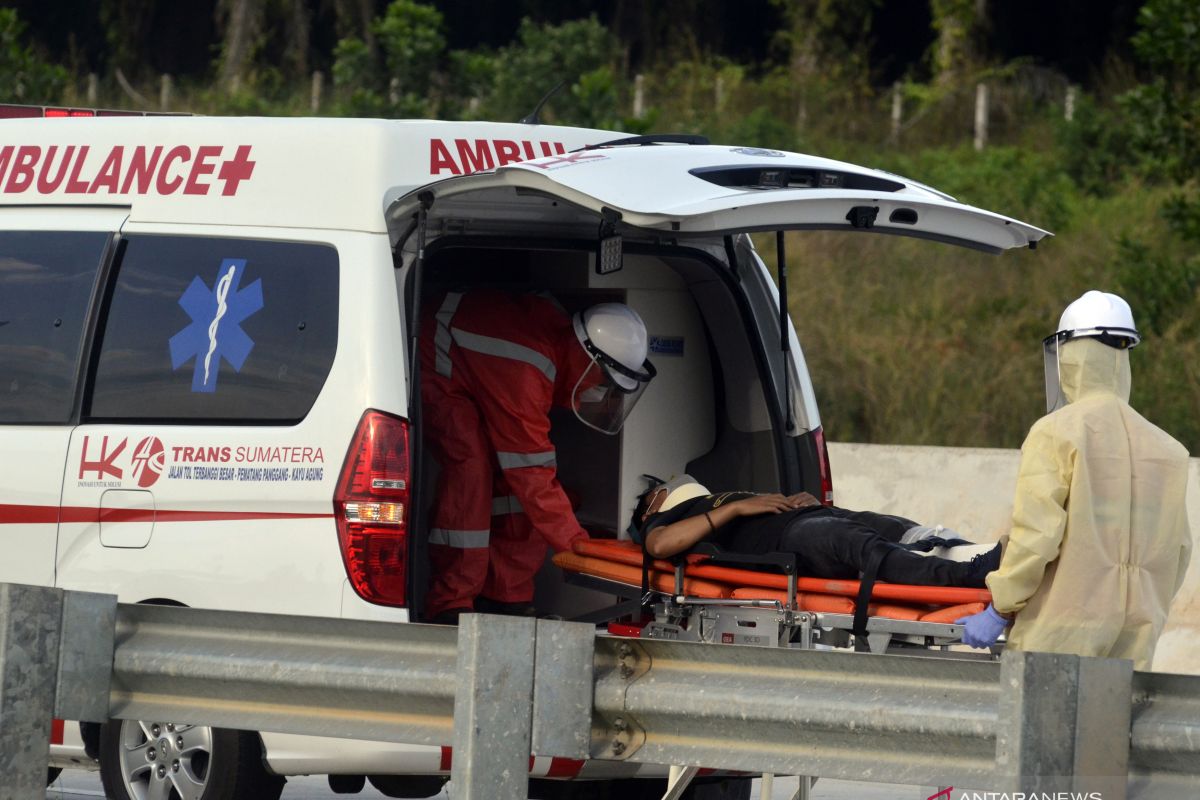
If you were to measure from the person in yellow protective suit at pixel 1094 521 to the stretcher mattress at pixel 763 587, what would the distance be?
10.8 inches

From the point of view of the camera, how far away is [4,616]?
4230 mm

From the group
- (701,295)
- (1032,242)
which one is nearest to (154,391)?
(701,295)

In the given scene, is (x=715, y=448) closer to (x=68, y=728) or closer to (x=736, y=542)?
(x=736, y=542)

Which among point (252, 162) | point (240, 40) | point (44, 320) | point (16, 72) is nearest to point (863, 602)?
point (252, 162)

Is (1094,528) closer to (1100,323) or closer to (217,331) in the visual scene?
(1100,323)

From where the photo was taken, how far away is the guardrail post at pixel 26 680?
424 centimetres

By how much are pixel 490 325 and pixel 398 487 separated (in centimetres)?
113

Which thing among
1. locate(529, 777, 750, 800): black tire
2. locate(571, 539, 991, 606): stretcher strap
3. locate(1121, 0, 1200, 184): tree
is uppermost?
locate(1121, 0, 1200, 184): tree

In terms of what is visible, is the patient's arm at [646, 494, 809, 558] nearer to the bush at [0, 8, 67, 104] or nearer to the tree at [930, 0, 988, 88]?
the bush at [0, 8, 67, 104]

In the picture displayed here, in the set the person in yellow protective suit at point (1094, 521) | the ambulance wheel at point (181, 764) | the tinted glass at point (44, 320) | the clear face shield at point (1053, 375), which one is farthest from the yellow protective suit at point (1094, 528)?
the tinted glass at point (44, 320)

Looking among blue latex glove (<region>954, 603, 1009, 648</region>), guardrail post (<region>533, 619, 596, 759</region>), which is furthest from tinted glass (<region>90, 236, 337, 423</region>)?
blue latex glove (<region>954, 603, 1009, 648</region>)

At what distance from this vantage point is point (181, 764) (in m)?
5.73

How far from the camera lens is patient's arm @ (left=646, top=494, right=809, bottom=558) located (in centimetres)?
602

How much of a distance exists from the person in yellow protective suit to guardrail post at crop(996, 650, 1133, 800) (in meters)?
1.43
